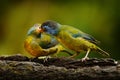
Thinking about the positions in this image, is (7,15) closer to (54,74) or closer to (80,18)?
(80,18)

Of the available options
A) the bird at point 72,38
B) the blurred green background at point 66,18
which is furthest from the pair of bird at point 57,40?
the blurred green background at point 66,18

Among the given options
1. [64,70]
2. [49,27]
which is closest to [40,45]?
[49,27]

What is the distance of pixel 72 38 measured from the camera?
4.09m

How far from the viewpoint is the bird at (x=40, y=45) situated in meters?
4.23

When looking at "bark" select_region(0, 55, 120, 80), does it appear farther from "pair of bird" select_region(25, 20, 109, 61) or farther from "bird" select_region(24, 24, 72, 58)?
"bird" select_region(24, 24, 72, 58)

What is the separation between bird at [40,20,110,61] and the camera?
4.04 meters

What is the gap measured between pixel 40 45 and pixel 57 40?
216 mm

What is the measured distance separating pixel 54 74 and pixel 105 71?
13.4 inches

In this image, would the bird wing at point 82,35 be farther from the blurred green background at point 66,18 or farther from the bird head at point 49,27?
the blurred green background at point 66,18

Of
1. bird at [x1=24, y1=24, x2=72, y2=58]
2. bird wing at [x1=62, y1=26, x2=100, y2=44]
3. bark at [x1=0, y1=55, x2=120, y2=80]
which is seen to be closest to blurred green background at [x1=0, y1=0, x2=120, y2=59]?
bird at [x1=24, y1=24, x2=72, y2=58]

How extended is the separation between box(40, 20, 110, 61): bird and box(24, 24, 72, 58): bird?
126 mm

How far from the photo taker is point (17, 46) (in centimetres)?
637

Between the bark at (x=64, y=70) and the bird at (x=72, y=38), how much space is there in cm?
11

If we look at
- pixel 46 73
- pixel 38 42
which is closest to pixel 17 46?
pixel 38 42
